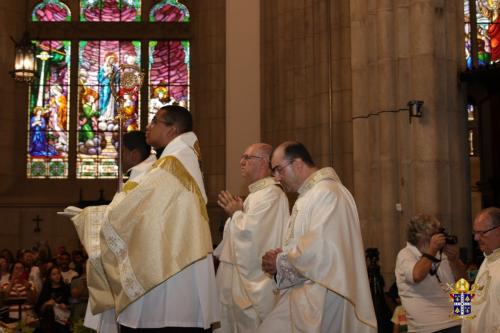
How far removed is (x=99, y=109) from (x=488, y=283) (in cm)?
1639

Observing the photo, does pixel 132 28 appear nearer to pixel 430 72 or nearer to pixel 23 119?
pixel 23 119

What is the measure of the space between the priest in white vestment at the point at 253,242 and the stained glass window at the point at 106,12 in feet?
49.5

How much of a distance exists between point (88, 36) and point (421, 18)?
38.2ft

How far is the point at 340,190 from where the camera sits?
492 centimetres

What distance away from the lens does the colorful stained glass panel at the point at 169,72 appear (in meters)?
20.7

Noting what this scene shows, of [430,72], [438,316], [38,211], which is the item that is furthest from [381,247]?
[38,211]

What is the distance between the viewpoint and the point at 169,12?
2091cm

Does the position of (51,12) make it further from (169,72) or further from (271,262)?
(271,262)

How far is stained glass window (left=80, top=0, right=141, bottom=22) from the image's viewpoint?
20.8 m

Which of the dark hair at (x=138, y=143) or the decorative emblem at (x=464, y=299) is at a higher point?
the dark hair at (x=138, y=143)

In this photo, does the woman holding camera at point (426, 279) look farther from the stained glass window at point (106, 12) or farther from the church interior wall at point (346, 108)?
the stained glass window at point (106, 12)

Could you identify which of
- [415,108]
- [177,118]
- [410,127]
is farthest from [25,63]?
[177,118]

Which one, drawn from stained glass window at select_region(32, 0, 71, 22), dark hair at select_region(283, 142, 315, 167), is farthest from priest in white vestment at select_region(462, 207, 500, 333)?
stained glass window at select_region(32, 0, 71, 22)

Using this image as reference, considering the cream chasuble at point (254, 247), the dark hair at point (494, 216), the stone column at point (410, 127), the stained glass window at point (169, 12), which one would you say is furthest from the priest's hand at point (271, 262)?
the stained glass window at point (169, 12)
